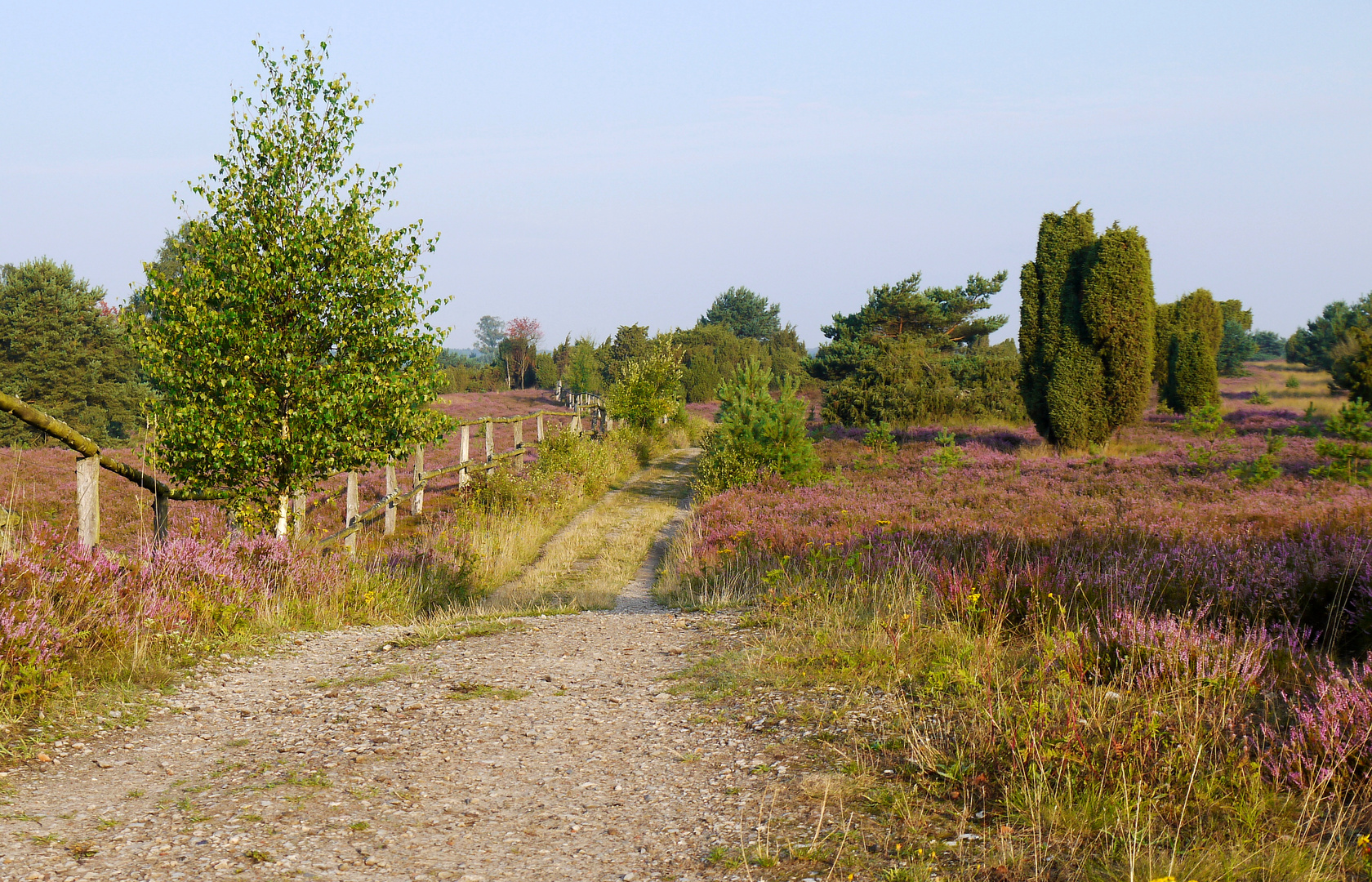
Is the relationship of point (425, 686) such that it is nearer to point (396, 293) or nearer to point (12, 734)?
point (12, 734)

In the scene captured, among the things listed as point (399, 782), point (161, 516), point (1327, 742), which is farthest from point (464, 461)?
point (1327, 742)

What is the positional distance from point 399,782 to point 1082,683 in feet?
11.7

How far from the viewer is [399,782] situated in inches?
160

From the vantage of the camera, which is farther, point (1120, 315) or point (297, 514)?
point (1120, 315)

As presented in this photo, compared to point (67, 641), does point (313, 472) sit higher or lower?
higher

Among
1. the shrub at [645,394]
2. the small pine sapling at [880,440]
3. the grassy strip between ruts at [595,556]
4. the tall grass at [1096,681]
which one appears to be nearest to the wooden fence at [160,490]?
the grassy strip between ruts at [595,556]

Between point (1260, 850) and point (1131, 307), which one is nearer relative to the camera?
point (1260, 850)

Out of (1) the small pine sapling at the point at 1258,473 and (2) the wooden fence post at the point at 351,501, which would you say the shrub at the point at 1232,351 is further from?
(2) the wooden fence post at the point at 351,501

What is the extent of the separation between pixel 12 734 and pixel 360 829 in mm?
2292

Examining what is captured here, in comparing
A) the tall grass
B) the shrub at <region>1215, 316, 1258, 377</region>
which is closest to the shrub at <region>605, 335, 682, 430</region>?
the tall grass

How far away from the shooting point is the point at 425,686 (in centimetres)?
565

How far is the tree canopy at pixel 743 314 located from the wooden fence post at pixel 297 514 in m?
80.4

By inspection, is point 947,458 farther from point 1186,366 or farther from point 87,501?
point 1186,366

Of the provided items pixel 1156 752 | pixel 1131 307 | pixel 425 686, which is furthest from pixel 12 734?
pixel 1131 307
